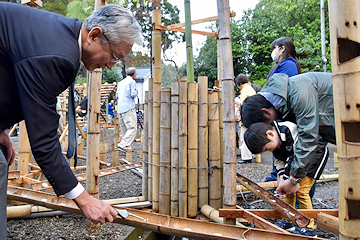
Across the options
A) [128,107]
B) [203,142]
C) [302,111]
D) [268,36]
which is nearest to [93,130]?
[203,142]

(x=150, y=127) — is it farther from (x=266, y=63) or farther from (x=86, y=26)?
(x=266, y=63)

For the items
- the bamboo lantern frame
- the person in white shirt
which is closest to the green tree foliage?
the person in white shirt

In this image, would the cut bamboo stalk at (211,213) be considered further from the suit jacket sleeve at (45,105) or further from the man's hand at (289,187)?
the suit jacket sleeve at (45,105)

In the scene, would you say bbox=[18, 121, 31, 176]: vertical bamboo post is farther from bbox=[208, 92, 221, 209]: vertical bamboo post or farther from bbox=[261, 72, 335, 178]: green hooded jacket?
bbox=[261, 72, 335, 178]: green hooded jacket

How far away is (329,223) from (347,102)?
85 centimetres

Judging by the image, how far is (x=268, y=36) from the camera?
14.4 m

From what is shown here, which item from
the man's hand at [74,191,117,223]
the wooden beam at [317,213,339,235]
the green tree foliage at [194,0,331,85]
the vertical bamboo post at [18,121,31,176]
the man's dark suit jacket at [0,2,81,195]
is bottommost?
the wooden beam at [317,213,339,235]

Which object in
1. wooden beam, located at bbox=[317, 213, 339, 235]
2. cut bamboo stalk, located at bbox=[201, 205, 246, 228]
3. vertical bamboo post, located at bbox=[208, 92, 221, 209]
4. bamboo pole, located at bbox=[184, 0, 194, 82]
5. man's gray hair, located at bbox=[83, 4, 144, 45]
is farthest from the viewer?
bamboo pole, located at bbox=[184, 0, 194, 82]

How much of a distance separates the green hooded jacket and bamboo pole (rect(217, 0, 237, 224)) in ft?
1.39

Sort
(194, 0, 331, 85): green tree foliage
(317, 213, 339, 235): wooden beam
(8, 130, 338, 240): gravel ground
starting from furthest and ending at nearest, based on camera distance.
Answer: (194, 0, 331, 85): green tree foliage
(8, 130, 338, 240): gravel ground
(317, 213, 339, 235): wooden beam

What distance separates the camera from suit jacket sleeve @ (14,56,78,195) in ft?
4.48

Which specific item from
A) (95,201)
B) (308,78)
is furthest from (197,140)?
(95,201)

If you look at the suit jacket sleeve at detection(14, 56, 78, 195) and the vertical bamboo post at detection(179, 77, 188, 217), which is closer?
the suit jacket sleeve at detection(14, 56, 78, 195)

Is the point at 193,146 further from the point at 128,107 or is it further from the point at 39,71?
the point at 128,107
